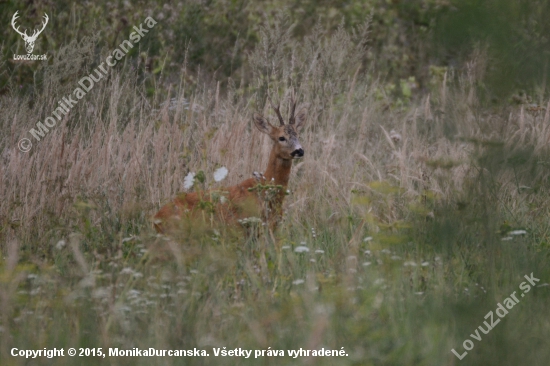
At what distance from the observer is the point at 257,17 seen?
11.1m

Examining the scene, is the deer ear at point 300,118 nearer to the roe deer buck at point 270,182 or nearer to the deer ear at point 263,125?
the roe deer buck at point 270,182

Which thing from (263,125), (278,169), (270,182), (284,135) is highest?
(263,125)

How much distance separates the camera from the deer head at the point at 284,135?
6043 millimetres

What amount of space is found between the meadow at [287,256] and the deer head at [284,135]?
209 millimetres

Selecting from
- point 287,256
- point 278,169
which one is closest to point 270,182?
point 278,169

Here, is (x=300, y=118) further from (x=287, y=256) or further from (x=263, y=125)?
(x=287, y=256)

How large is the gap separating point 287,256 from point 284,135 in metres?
1.97

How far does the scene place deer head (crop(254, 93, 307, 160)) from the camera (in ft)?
19.8

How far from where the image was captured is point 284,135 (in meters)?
6.14

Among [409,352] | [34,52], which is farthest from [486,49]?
[34,52]

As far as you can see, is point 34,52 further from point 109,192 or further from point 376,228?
point 376,228

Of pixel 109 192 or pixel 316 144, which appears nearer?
pixel 109 192

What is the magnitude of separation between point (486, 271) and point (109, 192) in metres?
3.12

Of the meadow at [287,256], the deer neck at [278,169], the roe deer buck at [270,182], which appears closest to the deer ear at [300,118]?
the roe deer buck at [270,182]
